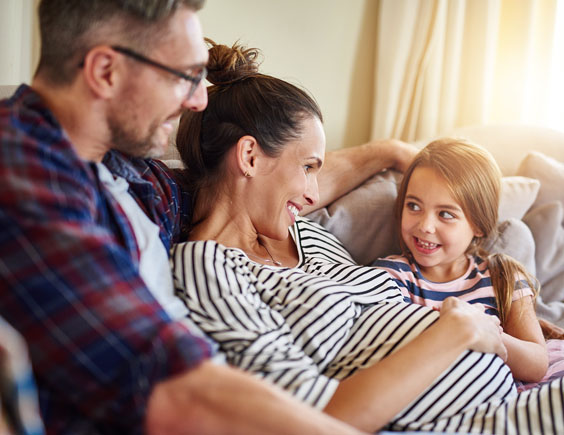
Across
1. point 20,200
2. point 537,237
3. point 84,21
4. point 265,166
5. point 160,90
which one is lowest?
point 537,237

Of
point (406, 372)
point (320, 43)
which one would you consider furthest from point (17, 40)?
point (406, 372)

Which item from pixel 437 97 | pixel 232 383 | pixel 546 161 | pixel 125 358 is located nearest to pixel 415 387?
pixel 232 383

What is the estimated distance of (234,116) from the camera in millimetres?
1434

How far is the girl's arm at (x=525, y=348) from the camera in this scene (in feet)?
4.67

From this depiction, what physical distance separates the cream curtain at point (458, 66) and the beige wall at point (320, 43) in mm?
86

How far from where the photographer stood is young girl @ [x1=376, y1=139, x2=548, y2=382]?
64.1 inches

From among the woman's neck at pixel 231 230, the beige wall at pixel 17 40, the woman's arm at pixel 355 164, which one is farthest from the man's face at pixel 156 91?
the beige wall at pixel 17 40

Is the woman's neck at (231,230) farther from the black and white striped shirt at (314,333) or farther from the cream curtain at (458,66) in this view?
the cream curtain at (458,66)

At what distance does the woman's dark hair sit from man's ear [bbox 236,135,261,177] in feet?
0.05

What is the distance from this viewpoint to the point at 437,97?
9.02ft

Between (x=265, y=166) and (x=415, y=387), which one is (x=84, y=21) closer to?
(x=265, y=166)

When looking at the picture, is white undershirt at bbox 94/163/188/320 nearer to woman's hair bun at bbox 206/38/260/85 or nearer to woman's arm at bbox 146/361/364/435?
woman's arm at bbox 146/361/364/435

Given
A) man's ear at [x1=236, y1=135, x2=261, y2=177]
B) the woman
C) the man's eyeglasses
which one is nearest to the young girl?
the woman

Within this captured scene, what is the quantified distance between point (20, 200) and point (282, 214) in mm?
711
